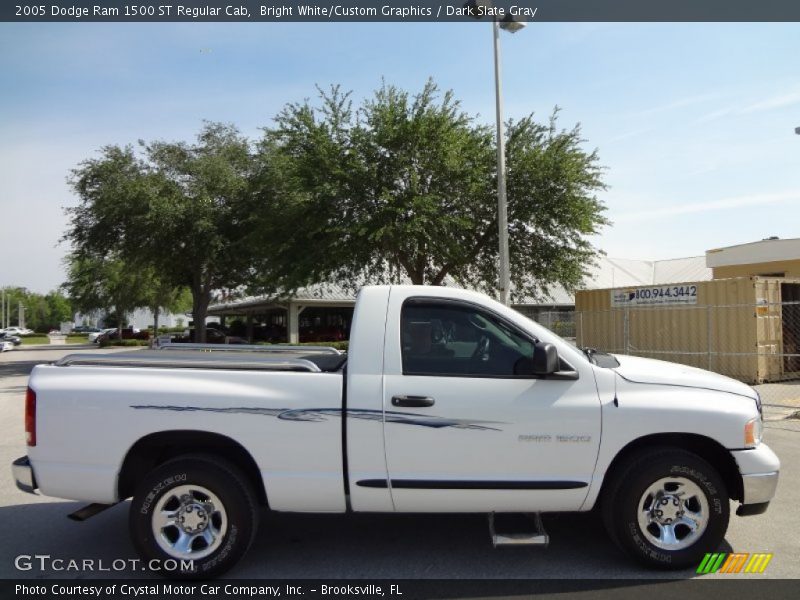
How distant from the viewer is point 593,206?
68.9 ft

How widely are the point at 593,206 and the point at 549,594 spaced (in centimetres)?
1809

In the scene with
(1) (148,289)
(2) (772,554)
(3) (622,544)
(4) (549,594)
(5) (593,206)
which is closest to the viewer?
(4) (549,594)

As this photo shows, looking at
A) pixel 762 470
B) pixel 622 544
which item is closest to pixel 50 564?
pixel 622 544

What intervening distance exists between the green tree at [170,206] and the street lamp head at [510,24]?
14.8m

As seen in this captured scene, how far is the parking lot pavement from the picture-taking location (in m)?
4.66

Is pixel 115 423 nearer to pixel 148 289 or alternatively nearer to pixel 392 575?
pixel 392 575

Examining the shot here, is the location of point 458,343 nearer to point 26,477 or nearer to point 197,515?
point 197,515

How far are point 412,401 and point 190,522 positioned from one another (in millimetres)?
1648

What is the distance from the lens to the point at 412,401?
446cm

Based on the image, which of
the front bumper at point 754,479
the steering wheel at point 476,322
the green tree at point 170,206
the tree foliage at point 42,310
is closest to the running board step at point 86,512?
the steering wheel at point 476,322

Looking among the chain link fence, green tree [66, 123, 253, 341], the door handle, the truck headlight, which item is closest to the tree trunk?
green tree [66, 123, 253, 341]

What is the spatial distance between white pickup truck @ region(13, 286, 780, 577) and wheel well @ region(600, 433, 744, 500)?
16 millimetres

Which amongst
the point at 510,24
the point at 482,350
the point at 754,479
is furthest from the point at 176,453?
the point at 510,24

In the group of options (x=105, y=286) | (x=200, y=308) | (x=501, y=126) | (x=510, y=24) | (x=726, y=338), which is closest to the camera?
(x=510, y=24)
